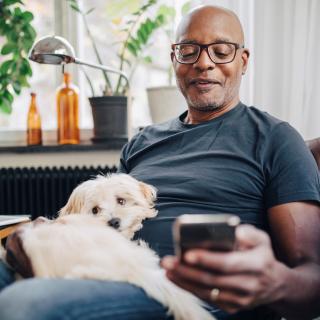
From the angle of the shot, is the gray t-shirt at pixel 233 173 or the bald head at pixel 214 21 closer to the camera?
the gray t-shirt at pixel 233 173

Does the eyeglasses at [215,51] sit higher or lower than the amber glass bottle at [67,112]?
higher

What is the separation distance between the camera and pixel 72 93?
2732 mm

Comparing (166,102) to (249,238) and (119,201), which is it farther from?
(249,238)

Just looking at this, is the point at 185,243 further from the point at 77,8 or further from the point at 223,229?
the point at 77,8

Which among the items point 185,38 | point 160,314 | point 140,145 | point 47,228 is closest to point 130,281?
point 160,314

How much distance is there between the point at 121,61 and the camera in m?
2.77

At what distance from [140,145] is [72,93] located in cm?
118

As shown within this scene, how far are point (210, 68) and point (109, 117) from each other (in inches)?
47.7

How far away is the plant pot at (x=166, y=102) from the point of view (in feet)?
8.43

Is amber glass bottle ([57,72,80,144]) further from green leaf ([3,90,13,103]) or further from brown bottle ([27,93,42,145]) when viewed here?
green leaf ([3,90,13,103])

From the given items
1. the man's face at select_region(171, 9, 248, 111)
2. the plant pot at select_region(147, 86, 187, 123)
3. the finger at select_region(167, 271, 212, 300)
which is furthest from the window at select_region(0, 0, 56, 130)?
the finger at select_region(167, 271, 212, 300)

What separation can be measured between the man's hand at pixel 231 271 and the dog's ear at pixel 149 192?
57 cm

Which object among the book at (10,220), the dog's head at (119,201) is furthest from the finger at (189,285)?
the book at (10,220)

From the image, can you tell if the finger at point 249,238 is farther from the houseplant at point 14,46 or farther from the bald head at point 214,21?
the houseplant at point 14,46
